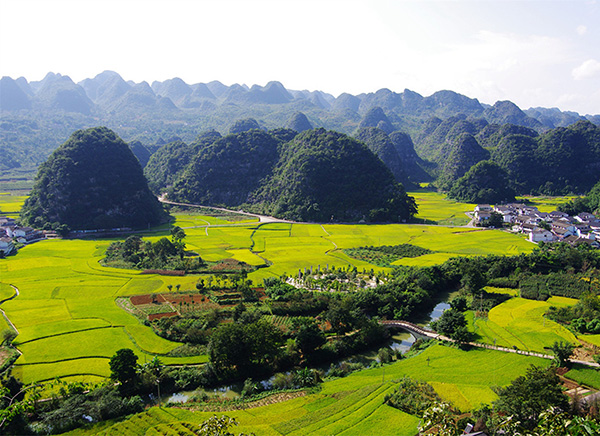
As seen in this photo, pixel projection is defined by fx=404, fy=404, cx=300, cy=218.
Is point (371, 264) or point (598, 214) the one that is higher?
point (598, 214)

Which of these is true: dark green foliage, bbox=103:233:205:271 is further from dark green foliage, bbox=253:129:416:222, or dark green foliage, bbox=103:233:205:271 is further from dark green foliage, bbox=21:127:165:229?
dark green foliage, bbox=253:129:416:222

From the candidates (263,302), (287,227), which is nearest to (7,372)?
(263,302)

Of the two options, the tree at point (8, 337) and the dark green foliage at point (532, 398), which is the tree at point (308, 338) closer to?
the dark green foliage at point (532, 398)

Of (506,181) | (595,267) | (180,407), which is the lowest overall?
(180,407)

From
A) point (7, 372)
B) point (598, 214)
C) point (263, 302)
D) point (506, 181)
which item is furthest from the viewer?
point (506, 181)

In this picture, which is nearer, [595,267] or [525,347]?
[525,347]

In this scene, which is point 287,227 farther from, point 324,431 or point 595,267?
point 324,431

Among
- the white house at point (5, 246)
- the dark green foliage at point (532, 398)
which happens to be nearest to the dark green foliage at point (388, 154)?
the white house at point (5, 246)
